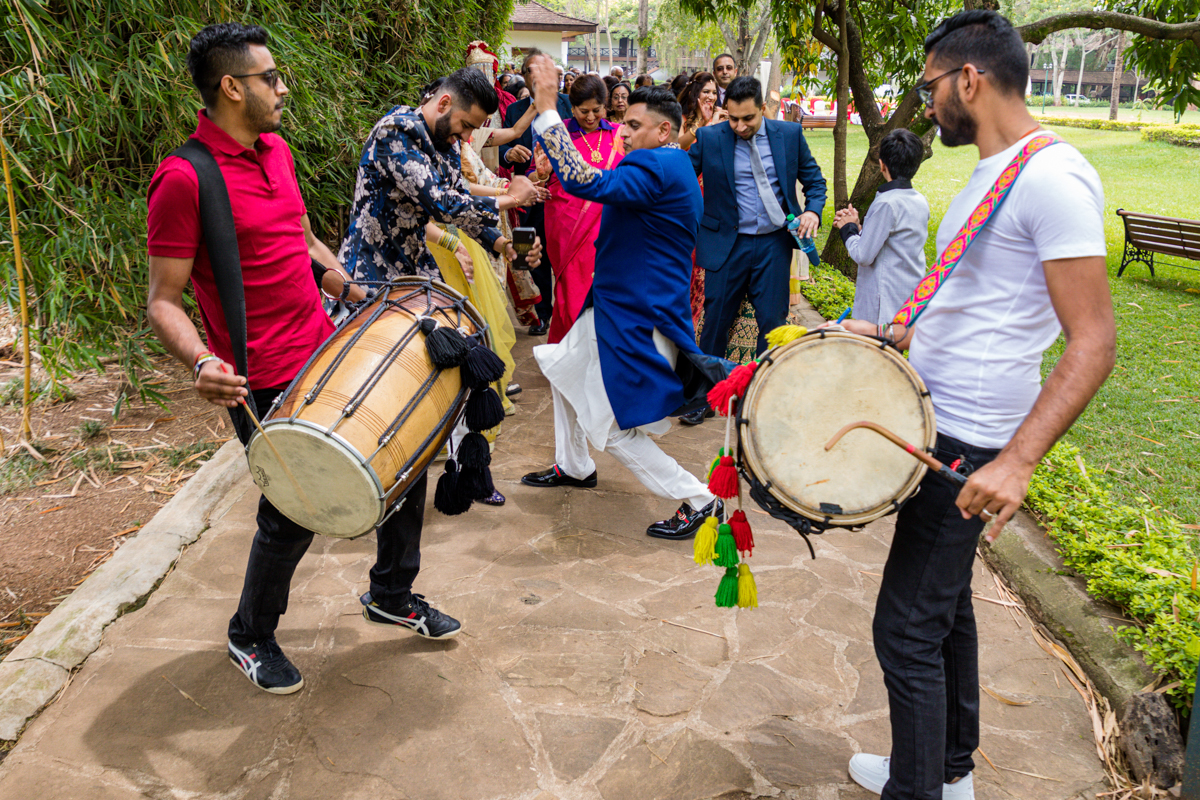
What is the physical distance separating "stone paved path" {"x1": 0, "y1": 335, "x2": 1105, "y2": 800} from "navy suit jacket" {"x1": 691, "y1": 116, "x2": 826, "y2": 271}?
1.98 metres

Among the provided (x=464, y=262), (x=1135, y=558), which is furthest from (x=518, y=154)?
(x=1135, y=558)

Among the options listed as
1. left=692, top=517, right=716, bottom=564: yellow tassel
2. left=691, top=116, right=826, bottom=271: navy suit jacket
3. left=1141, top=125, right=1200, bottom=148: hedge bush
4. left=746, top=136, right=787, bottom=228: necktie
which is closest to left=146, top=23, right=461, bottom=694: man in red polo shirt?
left=692, top=517, right=716, bottom=564: yellow tassel

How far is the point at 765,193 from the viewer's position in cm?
478

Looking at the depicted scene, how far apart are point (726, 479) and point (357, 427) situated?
1.05 m

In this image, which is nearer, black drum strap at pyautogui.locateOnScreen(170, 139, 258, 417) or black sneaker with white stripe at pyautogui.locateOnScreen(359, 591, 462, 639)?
black drum strap at pyautogui.locateOnScreen(170, 139, 258, 417)

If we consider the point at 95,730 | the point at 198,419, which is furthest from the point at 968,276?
the point at 198,419

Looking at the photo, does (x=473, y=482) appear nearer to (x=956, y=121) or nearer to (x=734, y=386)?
(x=734, y=386)

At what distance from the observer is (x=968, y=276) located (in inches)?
74.5

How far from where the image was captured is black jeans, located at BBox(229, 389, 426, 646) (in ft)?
8.63

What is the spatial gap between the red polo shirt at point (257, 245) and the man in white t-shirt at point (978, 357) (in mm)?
1710

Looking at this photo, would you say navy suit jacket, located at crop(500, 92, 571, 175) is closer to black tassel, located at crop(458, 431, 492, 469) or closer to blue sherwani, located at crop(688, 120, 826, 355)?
blue sherwani, located at crop(688, 120, 826, 355)

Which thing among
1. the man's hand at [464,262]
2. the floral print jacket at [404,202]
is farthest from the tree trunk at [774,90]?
the floral print jacket at [404,202]

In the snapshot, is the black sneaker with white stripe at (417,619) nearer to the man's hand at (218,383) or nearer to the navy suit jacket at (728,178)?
the man's hand at (218,383)

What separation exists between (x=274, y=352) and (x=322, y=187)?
11.6ft
